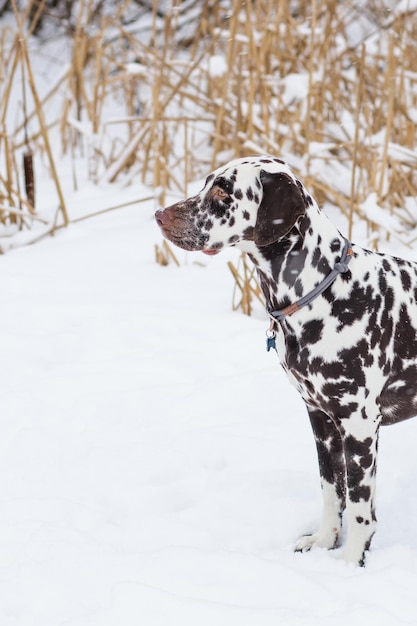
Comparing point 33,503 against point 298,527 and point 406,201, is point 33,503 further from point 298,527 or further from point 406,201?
point 406,201

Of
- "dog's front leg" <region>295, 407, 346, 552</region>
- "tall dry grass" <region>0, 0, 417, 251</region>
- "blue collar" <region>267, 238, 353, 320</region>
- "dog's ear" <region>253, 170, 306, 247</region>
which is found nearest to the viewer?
"dog's ear" <region>253, 170, 306, 247</region>

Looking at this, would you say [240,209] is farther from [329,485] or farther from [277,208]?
[329,485]

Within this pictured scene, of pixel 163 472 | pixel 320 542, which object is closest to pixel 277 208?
pixel 320 542

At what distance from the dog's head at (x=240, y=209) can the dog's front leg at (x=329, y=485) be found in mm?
639

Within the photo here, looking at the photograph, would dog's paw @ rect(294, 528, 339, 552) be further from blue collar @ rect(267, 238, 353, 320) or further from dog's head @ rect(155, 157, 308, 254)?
dog's head @ rect(155, 157, 308, 254)

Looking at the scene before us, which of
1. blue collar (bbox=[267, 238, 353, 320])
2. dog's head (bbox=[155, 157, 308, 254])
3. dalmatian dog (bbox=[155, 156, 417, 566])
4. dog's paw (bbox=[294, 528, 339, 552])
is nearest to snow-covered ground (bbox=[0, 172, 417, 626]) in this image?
dog's paw (bbox=[294, 528, 339, 552])

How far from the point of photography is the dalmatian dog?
2045 millimetres

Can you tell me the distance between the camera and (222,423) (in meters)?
3.09

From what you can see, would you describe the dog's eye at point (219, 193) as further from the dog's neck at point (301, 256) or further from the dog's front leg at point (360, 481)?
the dog's front leg at point (360, 481)

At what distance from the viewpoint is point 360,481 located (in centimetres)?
218

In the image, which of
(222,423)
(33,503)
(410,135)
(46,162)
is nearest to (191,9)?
(46,162)

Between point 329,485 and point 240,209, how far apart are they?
0.87 meters

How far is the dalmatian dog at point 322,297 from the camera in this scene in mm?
2045

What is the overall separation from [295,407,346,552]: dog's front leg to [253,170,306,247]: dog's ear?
642mm
